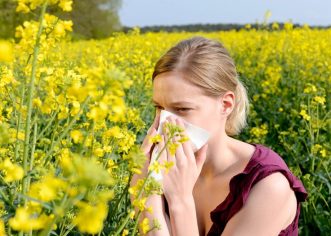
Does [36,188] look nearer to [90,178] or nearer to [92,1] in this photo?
[90,178]

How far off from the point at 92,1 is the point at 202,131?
26.3 metres

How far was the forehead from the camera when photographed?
1780 mm

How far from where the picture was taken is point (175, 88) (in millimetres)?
1795

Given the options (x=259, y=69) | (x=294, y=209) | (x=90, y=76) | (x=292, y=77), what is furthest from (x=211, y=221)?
(x=259, y=69)

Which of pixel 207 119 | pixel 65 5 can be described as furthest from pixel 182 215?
pixel 65 5

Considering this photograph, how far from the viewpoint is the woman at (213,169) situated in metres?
1.77

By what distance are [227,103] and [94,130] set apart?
1.51 feet

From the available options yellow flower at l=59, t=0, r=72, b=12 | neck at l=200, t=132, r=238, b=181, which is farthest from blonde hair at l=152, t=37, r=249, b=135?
yellow flower at l=59, t=0, r=72, b=12

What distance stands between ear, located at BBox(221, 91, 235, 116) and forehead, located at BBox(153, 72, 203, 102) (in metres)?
0.14

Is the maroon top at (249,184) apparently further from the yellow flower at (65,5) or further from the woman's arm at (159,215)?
the yellow flower at (65,5)

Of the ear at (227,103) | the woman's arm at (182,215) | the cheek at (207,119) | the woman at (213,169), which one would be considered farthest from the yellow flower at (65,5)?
the ear at (227,103)

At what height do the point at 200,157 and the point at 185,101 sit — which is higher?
the point at 185,101

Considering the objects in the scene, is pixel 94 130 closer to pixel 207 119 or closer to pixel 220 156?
pixel 207 119

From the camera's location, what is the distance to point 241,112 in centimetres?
218
